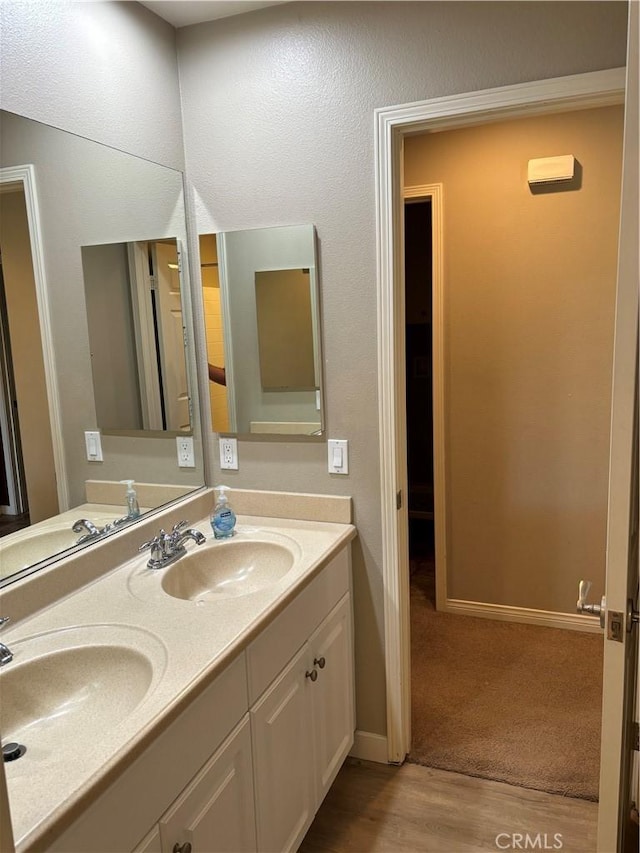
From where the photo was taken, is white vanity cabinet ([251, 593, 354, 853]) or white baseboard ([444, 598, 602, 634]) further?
white baseboard ([444, 598, 602, 634])

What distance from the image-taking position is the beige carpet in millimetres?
2248

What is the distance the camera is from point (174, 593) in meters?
1.85

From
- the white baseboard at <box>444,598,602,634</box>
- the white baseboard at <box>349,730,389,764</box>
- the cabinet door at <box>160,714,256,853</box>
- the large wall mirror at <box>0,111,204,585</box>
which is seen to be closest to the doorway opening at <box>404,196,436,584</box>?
the white baseboard at <box>444,598,602,634</box>

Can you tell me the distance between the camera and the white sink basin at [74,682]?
1252 millimetres

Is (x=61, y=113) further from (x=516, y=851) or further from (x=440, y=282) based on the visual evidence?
(x=516, y=851)

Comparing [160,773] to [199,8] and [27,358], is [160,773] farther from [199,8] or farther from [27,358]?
[199,8]

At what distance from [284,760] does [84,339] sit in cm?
128

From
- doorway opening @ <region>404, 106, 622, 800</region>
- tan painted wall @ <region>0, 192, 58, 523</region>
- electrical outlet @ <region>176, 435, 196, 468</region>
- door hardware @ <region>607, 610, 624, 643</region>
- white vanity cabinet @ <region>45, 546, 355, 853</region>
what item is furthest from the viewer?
doorway opening @ <region>404, 106, 622, 800</region>

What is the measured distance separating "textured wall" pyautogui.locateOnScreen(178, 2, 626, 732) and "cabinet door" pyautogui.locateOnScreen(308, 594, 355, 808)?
12 cm

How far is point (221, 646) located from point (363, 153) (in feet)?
5.00

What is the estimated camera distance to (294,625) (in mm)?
1721

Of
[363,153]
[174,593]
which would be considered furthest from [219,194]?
[174,593]

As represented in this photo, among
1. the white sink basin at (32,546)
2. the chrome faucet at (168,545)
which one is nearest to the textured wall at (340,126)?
the chrome faucet at (168,545)

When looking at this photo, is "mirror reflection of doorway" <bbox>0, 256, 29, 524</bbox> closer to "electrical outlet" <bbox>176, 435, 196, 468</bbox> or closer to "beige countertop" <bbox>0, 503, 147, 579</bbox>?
"beige countertop" <bbox>0, 503, 147, 579</bbox>
